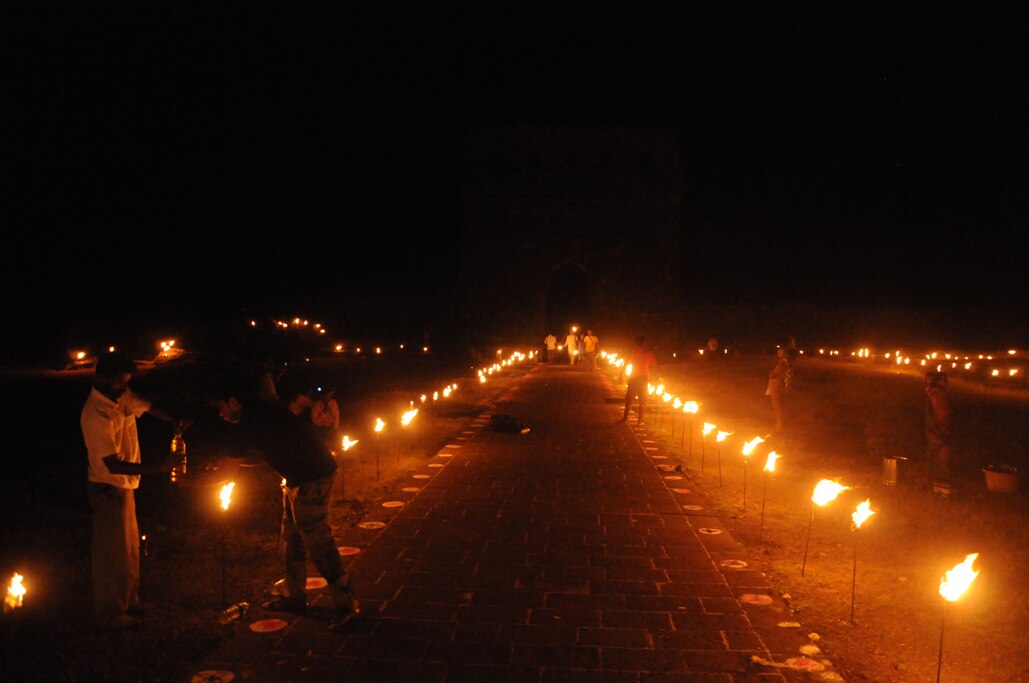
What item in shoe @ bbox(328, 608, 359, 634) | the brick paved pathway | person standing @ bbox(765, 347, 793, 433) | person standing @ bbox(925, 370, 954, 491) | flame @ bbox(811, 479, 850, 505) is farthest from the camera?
person standing @ bbox(765, 347, 793, 433)

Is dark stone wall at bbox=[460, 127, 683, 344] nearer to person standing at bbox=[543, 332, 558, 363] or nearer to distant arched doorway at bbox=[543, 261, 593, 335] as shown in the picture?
distant arched doorway at bbox=[543, 261, 593, 335]

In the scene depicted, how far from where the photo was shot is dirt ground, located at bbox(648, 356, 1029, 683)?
201 inches

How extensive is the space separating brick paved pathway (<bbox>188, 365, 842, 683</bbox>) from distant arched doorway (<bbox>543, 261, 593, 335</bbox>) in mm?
35931

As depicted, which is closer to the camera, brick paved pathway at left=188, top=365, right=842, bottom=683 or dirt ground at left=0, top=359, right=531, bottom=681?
brick paved pathway at left=188, top=365, right=842, bottom=683

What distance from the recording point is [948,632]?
213 inches

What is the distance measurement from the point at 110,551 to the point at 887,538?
268 inches

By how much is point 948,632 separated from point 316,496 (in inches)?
176

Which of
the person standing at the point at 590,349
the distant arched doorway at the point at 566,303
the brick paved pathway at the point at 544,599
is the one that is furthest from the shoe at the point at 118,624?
the distant arched doorway at the point at 566,303

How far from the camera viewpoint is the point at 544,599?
5.84m

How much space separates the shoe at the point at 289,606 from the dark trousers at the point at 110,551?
926 millimetres

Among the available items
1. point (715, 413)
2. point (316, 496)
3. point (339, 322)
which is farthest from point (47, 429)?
point (339, 322)

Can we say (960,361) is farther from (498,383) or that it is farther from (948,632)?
(948,632)

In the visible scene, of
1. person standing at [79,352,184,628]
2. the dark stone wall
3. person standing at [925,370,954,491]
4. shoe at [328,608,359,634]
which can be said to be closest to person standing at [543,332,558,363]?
the dark stone wall

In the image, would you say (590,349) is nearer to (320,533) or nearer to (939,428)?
(939,428)
